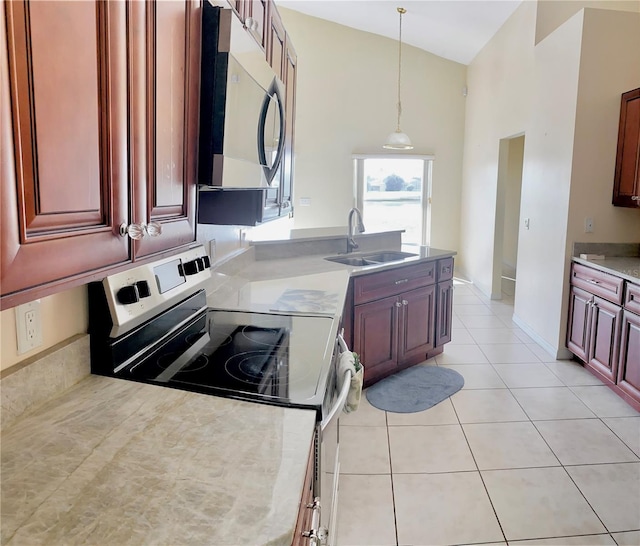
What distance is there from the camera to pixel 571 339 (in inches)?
148

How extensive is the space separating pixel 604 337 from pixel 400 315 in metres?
1.43

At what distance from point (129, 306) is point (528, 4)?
523 cm

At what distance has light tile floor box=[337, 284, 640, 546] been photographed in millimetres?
1909

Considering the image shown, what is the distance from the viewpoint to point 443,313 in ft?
12.3

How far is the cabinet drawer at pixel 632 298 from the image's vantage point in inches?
115

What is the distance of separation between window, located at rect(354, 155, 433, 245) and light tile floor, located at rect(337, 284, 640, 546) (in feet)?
14.3

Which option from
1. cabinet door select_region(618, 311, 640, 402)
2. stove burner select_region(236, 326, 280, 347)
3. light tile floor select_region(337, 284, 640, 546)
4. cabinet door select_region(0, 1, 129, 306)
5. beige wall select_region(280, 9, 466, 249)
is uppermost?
beige wall select_region(280, 9, 466, 249)

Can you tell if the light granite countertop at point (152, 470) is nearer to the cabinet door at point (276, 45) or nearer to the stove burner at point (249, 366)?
the stove burner at point (249, 366)

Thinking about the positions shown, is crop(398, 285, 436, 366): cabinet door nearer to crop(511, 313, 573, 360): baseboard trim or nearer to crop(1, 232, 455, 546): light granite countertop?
crop(511, 313, 573, 360): baseboard trim

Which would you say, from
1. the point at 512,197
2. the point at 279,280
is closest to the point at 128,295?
the point at 279,280

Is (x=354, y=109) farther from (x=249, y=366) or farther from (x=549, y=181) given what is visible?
(x=249, y=366)

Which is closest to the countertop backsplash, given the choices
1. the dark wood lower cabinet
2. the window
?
the dark wood lower cabinet

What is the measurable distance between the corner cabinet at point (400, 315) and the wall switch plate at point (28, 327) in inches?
76.7

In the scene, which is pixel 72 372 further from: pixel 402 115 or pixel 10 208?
pixel 402 115
